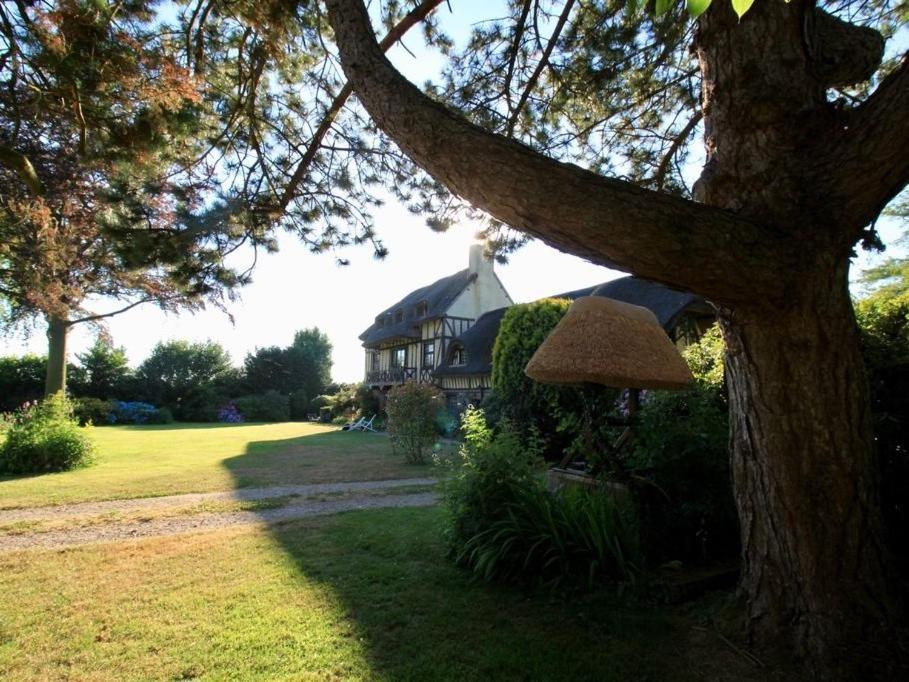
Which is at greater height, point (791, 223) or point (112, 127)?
point (112, 127)

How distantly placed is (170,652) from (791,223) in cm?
424

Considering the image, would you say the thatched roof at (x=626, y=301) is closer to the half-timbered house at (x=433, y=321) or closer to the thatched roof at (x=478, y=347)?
the thatched roof at (x=478, y=347)

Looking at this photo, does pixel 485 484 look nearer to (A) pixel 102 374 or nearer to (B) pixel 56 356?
(B) pixel 56 356

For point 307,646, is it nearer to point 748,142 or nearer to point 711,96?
point 748,142

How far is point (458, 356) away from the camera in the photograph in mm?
23062

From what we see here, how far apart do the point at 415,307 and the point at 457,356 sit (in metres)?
6.80

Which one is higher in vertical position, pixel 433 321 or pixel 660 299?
pixel 433 321

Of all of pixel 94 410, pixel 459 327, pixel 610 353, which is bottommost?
pixel 94 410

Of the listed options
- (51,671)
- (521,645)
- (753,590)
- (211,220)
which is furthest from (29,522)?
(753,590)

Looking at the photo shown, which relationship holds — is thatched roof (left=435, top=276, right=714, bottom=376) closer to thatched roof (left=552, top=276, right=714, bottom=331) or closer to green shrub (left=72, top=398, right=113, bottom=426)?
thatched roof (left=552, top=276, right=714, bottom=331)

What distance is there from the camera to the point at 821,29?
2812 millimetres

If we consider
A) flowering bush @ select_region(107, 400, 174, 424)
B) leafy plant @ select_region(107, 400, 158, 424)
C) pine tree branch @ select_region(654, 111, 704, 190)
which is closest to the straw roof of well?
pine tree branch @ select_region(654, 111, 704, 190)

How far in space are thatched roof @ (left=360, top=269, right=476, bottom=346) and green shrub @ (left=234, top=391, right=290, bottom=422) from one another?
28.7ft

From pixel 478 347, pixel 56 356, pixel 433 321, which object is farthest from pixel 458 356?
pixel 56 356
